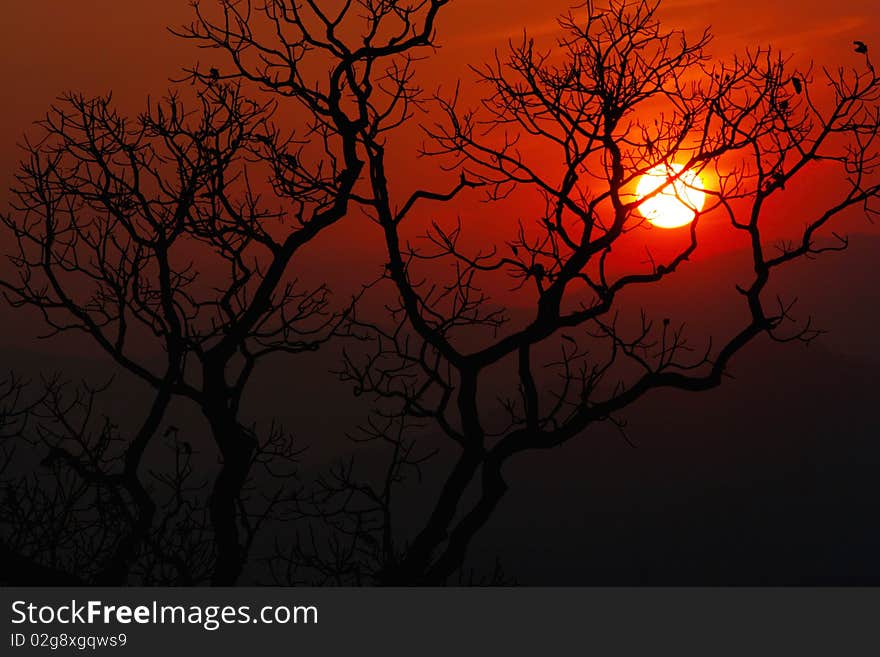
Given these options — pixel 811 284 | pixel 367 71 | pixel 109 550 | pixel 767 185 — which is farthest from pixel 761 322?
pixel 811 284

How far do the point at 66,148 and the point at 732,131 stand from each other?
21.4 ft

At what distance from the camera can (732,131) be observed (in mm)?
10562

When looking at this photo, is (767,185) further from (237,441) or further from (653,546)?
(653,546)

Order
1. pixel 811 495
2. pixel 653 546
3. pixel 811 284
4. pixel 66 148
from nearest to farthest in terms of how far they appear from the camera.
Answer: pixel 66 148
pixel 811 284
pixel 653 546
pixel 811 495

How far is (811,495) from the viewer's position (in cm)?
16350

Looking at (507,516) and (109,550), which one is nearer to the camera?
(109,550)

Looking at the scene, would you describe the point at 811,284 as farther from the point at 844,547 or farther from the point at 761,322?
the point at 761,322

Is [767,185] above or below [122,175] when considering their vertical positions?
below
